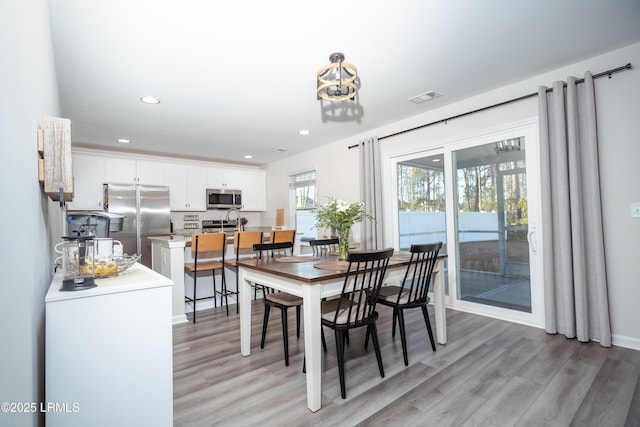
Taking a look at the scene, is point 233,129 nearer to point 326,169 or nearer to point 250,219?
point 326,169

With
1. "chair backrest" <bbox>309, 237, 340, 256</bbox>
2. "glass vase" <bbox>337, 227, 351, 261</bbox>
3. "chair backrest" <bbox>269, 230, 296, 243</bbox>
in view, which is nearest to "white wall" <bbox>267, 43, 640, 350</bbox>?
"glass vase" <bbox>337, 227, 351, 261</bbox>

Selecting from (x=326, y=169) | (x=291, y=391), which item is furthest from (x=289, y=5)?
(x=326, y=169)

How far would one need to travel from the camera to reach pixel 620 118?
2635mm

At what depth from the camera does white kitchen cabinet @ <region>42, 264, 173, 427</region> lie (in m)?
1.22

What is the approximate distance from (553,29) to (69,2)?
3.31 meters

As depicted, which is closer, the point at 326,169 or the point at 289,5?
the point at 289,5

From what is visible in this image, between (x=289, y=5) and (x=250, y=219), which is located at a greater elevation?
(x=289, y=5)

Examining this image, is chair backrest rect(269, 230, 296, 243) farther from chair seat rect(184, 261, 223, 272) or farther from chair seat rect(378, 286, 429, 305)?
chair seat rect(378, 286, 429, 305)

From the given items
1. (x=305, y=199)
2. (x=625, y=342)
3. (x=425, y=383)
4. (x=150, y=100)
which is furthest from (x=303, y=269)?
(x=305, y=199)

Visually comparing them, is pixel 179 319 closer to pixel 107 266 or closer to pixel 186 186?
pixel 107 266

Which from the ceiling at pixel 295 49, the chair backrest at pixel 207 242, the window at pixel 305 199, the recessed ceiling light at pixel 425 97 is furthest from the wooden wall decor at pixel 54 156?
the window at pixel 305 199

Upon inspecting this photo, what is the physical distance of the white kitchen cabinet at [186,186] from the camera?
5902 mm

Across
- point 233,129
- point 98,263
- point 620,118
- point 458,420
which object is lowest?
point 458,420

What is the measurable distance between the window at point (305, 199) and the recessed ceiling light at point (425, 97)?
2561 millimetres
